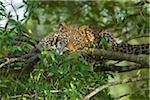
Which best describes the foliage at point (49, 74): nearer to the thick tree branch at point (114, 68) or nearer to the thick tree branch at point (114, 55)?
the thick tree branch at point (114, 55)

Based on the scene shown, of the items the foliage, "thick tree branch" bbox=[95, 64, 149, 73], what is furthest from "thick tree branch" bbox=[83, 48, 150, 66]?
"thick tree branch" bbox=[95, 64, 149, 73]

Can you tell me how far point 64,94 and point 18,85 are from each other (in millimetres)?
278

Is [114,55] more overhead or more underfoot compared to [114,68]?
more overhead

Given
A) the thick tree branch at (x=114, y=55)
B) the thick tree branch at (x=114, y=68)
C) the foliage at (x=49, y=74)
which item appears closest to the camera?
the foliage at (x=49, y=74)

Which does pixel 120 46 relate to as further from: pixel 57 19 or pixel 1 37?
pixel 57 19

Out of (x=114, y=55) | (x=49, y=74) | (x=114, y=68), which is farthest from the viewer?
(x=114, y=68)

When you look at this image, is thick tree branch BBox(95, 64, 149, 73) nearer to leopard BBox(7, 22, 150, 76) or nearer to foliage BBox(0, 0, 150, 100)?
leopard BBox(7, 22, 150, 76)

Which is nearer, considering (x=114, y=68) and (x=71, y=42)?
(x=71, y=42)

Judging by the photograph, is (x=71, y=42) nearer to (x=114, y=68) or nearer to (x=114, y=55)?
(x=114, y=55)

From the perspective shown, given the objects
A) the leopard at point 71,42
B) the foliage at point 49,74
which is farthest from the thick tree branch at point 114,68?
the foliage at point 49,74

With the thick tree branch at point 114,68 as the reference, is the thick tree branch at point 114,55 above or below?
above

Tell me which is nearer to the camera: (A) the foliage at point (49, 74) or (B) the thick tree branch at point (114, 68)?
(A) the foliage at point (49, 74)

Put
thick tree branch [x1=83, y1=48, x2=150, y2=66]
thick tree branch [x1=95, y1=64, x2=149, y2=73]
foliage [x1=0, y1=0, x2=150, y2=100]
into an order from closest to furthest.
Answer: foliage [x1=0, y1=0, x2=150, y2=100]
thick tree branch [x1=83, y1=48, x2=150, y2=66]
thick tree branch [x1=95, y1=64, x2=149, y2=73]

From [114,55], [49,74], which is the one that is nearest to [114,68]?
[114,55]
